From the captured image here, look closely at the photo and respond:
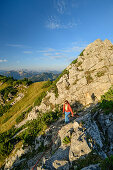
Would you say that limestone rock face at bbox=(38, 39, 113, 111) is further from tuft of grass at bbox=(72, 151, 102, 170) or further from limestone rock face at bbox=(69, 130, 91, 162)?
tuft of grass at bbox=(72, 151, 102, 170)

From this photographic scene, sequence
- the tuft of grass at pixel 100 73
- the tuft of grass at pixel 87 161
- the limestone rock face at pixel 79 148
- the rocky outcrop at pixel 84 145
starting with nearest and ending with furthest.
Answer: the tuft of grass at pixel 87 161
the rocky outcrop at pixel 84 145
the limestone rock face at pixel 79 148
the tuft of grass at pixel 100 73

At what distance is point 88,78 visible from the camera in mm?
24766

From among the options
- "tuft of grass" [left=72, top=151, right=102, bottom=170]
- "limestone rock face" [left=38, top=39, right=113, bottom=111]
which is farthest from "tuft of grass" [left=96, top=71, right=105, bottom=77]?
"tuft of grass" [left=72, top=151, right=102, bottom=170]

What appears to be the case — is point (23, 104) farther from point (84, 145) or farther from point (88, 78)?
point (84, 145)

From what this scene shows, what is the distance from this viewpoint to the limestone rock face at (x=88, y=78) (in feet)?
72.3

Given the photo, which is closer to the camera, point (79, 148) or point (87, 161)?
point (87, 161)

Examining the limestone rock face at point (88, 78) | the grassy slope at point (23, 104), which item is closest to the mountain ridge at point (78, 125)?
the limestone rock face at point (88, 78)

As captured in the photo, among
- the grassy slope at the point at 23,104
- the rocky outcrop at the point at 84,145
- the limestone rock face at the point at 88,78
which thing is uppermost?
the limestone rock face at the point at 88,78

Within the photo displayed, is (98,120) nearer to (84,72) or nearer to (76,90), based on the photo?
(76,90)

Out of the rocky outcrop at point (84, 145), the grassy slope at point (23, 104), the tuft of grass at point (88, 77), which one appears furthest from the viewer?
the grassy slope at point (23, 104)

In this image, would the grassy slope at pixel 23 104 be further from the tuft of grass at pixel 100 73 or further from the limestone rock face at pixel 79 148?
the limestone rock face at pixel 79 148

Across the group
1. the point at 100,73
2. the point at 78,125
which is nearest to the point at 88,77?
the point at 100,73

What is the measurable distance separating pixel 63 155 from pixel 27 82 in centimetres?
5774

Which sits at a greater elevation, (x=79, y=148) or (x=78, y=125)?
(x=78, y=125)
